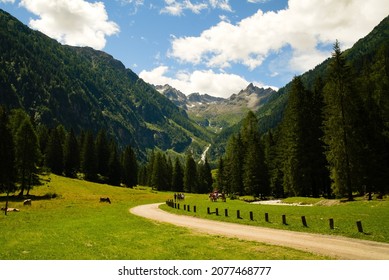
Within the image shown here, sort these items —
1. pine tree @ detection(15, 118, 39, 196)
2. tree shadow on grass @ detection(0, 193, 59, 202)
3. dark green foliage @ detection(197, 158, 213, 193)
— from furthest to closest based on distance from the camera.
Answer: dark green foliage @ detection(197, 158, 213, 193)
pine tree @ detection(15, 118, 39, 196)
tree shadow on grass @ detection(0, 193, 59, 202)

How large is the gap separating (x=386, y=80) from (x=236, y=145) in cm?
4107

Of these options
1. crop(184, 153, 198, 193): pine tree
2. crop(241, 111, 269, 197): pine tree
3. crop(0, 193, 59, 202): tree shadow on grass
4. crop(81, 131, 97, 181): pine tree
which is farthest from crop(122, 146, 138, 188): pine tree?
crop(241, 111, 269, 197): pine tree

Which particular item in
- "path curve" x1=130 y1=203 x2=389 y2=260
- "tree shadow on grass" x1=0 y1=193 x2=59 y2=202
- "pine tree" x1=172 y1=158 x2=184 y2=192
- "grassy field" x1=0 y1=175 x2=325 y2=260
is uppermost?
"pine tree" x1=172 y1=158 x2=184 y2=192

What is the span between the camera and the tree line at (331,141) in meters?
47.3

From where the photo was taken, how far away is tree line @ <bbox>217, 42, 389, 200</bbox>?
155 feet

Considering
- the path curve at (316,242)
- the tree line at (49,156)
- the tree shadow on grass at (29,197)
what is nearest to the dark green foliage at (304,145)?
the path curve at (316,242)

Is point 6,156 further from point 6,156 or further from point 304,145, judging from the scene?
point 304,145

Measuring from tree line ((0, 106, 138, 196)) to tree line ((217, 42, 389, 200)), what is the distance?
4742cm

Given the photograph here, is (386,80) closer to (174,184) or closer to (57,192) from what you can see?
(57,192)

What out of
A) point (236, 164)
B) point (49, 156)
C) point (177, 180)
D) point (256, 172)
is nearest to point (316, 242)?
point (256, 172)

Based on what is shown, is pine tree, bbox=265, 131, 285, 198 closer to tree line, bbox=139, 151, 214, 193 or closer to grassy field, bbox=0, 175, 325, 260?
grassy field, bbox=0, 175, 325, 260

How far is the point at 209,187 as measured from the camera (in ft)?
487

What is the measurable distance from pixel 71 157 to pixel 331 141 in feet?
293
